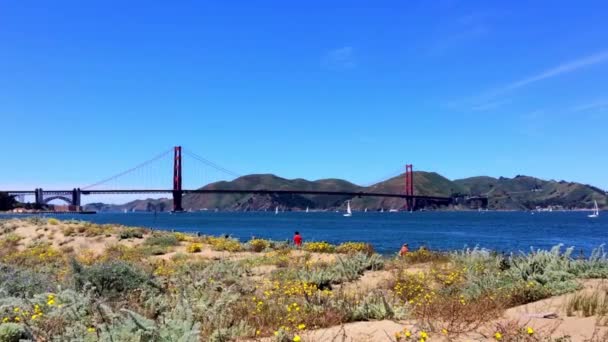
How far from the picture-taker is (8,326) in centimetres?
488

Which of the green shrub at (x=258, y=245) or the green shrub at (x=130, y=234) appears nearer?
the green shrub at (x=258, y=245)

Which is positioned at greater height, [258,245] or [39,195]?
[39,195]

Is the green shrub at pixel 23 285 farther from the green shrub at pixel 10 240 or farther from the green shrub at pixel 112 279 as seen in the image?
the green shrub at pixel 10 240

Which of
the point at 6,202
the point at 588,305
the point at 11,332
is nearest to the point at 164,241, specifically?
the point at 11,332

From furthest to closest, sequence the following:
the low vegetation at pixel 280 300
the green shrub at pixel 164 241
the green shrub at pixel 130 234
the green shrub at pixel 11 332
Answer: the green shrub at pixel 130 234
the green shrub at pixel 164 241
the low vegetation at pixel 280 300
the green shrub at pixel 11 332

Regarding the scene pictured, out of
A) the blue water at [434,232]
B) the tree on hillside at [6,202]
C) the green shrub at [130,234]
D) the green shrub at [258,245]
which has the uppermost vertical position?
the tree on hillside at [6,202]

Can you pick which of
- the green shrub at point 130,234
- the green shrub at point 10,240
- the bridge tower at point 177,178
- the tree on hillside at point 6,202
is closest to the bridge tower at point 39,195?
the tree on hillside at point 6,202

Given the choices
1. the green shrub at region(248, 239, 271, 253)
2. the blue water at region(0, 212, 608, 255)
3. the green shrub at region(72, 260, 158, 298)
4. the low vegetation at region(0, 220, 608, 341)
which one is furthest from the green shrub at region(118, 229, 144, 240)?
the green shrub at region(72, 260, 158, 298)

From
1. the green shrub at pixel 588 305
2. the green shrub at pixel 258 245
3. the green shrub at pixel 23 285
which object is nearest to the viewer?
the green shrub at pixel 588 305

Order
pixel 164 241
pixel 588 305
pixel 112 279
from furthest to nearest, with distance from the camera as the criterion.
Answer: pixel 164 241
pixel 112 279
pixel 588 305

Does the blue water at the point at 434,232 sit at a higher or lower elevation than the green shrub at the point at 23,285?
lower

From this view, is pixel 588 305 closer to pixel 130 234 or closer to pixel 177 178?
pixel 130 234

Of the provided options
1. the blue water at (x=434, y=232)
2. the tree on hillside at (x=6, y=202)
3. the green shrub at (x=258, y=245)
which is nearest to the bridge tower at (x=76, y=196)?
the tree on hillside at (x=6, y=202)

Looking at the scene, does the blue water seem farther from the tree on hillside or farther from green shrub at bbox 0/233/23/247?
the tree on hillside
